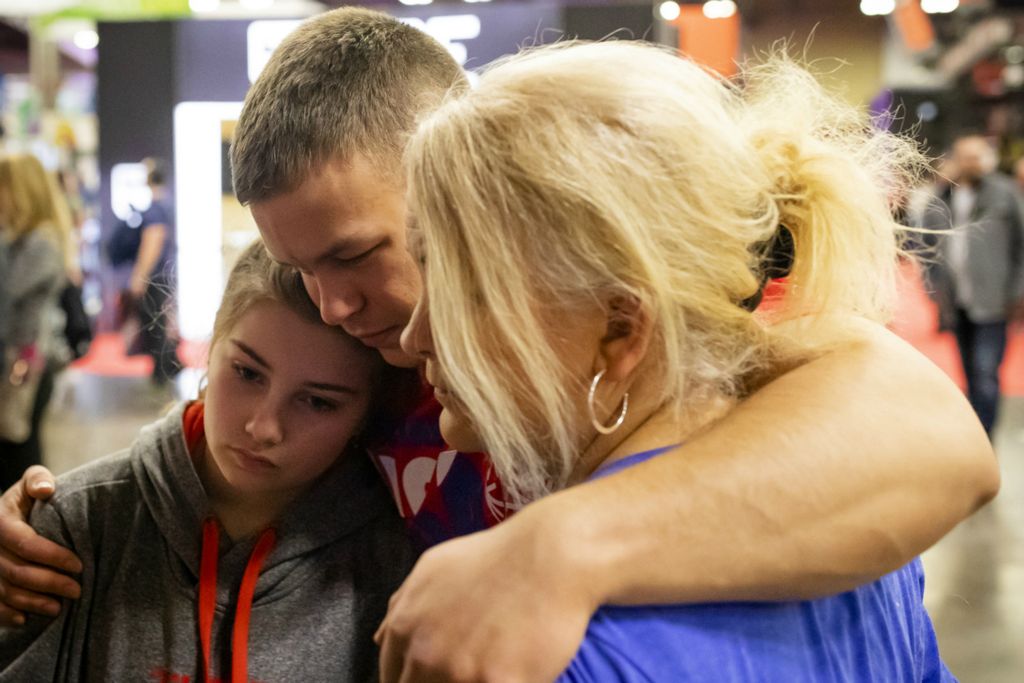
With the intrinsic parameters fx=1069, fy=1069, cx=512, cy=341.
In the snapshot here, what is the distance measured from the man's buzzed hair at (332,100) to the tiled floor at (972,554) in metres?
1.35

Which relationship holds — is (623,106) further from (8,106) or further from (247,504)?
(8,106)

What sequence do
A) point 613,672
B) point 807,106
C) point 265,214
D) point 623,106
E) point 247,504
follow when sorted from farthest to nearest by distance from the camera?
point 247,504 → point 265,214 → point 807,106 → point 623,106 → point 613,672

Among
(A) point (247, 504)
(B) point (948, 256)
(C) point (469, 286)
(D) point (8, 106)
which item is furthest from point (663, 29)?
(D) point (8, 106)

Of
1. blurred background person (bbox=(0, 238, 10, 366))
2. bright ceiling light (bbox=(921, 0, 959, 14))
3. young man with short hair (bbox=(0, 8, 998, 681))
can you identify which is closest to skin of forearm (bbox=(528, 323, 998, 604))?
young man with short hair (bbox=(0, 8, 998, 681))

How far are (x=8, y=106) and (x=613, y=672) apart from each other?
13.5 m

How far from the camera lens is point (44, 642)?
4.23 ft

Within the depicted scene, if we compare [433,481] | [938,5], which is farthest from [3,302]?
[938,5]

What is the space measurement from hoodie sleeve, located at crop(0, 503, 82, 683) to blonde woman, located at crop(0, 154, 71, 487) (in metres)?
2.82

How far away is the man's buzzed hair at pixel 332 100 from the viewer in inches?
48.5

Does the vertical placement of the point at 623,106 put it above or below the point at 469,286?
above

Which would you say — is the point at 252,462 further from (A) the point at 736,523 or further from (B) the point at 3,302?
(B) the point at 3,302

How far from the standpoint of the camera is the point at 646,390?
916 mm

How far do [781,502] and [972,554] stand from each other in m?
4.17

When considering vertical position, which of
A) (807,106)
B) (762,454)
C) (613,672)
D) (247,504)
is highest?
(807,106)
